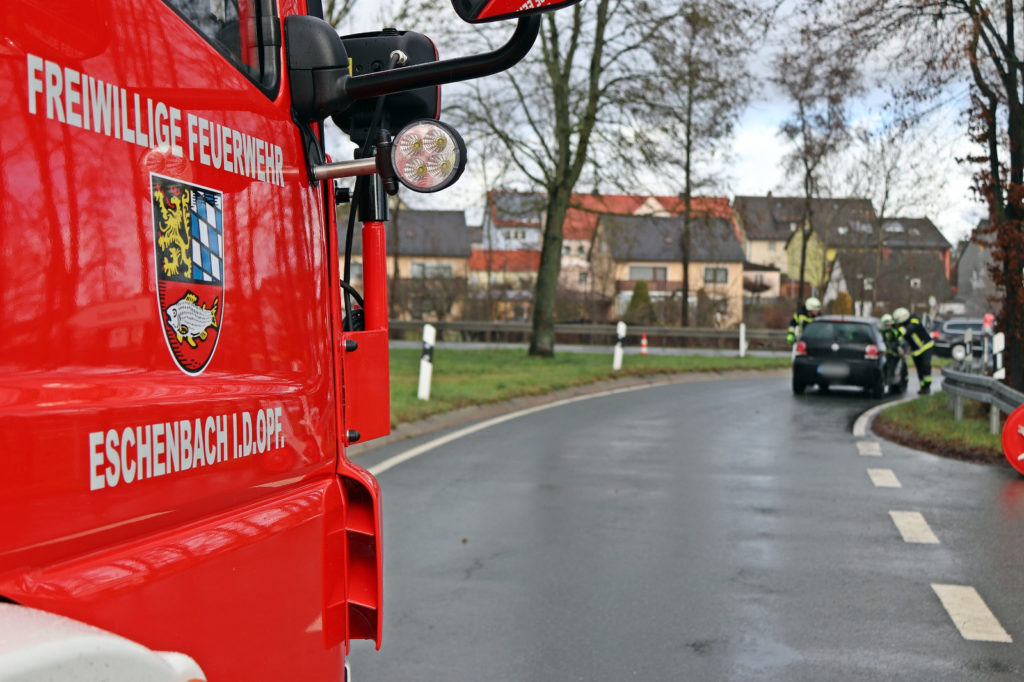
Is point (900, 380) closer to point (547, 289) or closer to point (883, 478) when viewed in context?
point (547, 289)

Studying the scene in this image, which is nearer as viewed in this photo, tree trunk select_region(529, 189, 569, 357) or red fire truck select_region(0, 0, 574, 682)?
red fire truck select_region(0, 0, 574, 682)

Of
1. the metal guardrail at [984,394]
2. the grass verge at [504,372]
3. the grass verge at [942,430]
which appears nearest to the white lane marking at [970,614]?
the metal guardrail at [984,394]

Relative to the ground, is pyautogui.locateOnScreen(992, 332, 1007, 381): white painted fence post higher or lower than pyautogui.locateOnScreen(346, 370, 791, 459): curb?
higher

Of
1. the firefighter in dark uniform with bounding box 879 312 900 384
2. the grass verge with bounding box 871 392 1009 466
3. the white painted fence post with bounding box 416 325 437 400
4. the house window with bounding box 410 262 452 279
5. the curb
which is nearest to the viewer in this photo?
the grass verge with bounding box 871 392 1009 466

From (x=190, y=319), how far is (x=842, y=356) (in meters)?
19.6

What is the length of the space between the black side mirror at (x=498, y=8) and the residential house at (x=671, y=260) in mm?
28593

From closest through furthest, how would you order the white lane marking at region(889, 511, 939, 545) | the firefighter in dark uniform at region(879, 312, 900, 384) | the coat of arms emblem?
the coat of arms emblem < the white lane marking at region(889, 511, 939, 545) < the firefighter in dark uniform at region(879, 312, 900, 384)

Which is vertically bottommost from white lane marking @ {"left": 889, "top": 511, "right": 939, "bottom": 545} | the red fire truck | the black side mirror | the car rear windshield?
white lane marking @ {"left": 889, "top": 511, "right": 939, "bottom": 545}

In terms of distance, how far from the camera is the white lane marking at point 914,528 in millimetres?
7691

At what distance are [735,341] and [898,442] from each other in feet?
102

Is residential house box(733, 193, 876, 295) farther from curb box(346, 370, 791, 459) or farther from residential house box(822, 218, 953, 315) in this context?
curb box(346, 370, 791, 459)

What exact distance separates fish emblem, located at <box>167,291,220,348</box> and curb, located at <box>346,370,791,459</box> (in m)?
3.73

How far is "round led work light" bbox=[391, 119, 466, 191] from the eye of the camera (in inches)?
103

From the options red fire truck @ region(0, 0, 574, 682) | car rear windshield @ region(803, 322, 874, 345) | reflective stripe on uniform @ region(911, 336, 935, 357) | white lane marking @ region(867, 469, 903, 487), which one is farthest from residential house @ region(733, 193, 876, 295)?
red fire truck @ region(0, 0, 574, 682)
